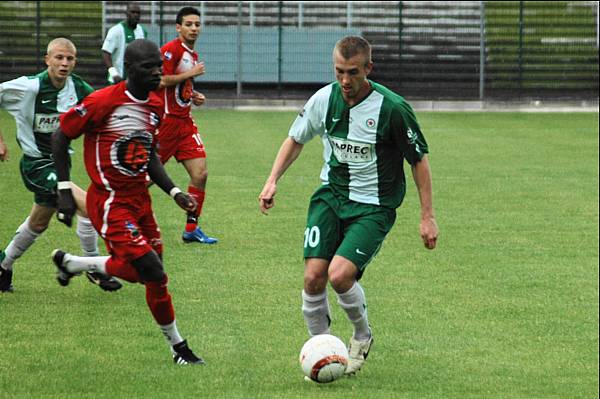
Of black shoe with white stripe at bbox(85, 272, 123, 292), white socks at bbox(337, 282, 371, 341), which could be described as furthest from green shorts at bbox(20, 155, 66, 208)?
white socks at bbox(337, 282, 371, 341)

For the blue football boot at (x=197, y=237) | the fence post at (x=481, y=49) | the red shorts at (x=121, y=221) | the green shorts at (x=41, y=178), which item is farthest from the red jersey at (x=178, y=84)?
the fence post at (x=481, y=49)

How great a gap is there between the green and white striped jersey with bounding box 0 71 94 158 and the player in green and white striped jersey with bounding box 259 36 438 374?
2691mm

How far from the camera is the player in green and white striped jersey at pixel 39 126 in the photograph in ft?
31.3

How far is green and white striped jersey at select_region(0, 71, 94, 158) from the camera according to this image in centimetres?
954

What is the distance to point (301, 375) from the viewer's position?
734 centimetres

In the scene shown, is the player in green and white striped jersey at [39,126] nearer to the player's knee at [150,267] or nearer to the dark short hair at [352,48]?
the player's knee at [150,267]

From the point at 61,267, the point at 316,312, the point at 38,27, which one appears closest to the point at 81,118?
the point at 61,267

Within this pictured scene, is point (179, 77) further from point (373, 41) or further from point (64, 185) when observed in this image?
point (373, 41)

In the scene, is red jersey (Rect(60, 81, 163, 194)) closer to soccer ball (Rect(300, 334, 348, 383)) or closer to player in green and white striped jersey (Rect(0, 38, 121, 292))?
soccer ball (Rect(300, 334, 348, 383))

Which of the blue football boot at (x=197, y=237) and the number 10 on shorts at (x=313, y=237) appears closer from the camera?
the number 10 on shorts at (x=313, y=237)

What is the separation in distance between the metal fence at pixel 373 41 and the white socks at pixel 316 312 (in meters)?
23.7

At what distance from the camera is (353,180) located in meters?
7.43

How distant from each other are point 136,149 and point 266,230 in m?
5.63

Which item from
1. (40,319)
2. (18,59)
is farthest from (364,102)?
(18,59)
